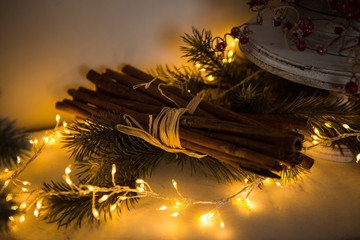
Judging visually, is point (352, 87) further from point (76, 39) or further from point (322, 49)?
point (76, 39)

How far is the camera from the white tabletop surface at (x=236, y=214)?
571mm

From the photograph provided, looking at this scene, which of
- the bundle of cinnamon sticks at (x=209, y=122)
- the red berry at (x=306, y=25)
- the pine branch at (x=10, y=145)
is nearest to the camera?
the pine branch at (x=10, y=145)

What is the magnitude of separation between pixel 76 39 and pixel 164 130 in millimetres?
359

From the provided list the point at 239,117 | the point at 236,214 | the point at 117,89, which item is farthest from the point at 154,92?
the point at 236,214

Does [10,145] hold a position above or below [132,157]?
below

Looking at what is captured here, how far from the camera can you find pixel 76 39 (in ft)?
2.69

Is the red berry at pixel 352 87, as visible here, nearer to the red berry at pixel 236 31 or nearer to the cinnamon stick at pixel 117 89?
the red berry at pixel 236 31

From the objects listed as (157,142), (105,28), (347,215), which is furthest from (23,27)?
(347,215)

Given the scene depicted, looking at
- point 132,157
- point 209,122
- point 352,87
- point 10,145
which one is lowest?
point 10,145

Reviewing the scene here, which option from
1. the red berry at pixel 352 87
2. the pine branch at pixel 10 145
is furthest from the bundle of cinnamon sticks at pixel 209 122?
the pine branch at pixel 10 145

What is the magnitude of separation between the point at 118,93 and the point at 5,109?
0.28 meters

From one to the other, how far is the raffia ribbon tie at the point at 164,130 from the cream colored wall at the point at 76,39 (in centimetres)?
28

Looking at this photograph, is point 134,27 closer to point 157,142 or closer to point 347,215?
point 157,142

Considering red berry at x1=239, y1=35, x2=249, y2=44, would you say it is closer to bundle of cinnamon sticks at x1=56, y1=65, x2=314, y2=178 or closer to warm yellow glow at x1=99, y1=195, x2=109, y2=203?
bundle of cinnamon sticks at x1=56, y1=65, x2=314, y2=178
